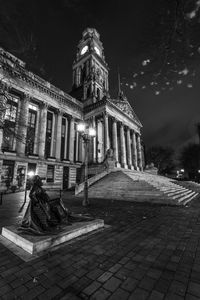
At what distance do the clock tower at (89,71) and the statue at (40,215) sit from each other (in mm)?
36465

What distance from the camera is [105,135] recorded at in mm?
31781

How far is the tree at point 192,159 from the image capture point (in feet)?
183

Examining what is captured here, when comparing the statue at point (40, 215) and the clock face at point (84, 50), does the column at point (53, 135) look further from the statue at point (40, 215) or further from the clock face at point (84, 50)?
the clock face at point (84, 50)

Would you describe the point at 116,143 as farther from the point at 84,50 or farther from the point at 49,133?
the point at 84,50

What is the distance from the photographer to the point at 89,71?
153 ft

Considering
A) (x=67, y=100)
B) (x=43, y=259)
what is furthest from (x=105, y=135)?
(x=43, y=259)

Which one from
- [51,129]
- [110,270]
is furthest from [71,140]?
[110,270]

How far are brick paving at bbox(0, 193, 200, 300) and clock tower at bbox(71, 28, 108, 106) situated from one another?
124ft

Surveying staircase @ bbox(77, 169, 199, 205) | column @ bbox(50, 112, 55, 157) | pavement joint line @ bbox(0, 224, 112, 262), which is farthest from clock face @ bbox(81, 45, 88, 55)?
pavement joint line @ bbox(0, 224, 112, 262)

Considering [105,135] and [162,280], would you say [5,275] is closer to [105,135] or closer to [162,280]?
[162,280]

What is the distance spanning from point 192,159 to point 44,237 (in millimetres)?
64247

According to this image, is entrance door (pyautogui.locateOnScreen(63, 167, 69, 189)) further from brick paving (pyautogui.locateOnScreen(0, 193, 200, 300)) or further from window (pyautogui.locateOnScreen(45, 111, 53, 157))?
brick paving (pyautogui.locateOnScreen(0, 193, 200, 300))

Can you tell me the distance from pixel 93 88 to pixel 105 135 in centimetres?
1829

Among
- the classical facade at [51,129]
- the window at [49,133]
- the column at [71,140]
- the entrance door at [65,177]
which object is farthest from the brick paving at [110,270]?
the column at [71,140]
